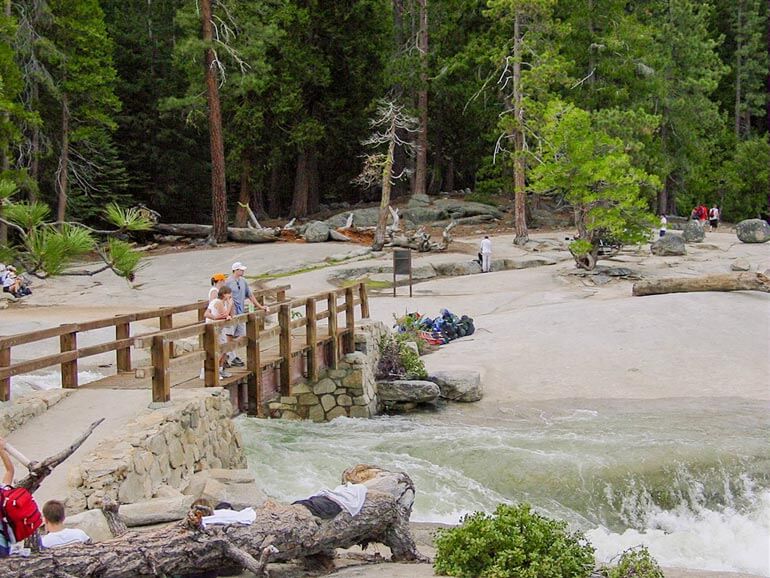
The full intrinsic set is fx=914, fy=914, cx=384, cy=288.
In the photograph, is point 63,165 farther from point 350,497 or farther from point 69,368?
point 350,497

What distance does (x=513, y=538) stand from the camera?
793cm

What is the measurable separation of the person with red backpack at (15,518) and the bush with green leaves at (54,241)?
1.68 meters

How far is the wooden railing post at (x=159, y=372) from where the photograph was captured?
1059 centimetres

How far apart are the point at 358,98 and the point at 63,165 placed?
708 inches

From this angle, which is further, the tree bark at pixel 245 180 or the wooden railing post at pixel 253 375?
the tree bark at pixel 245 180

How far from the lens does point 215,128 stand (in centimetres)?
3900

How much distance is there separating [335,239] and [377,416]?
22.2m

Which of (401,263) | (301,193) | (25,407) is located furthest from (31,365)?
(301,193)

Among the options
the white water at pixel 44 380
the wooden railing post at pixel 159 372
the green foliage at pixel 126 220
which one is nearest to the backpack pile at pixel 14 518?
the green foliage at pixel 126 220

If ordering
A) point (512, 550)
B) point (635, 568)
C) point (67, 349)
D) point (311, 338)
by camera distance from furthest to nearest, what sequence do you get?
point (311, 338) → point (67, 349) → point (512, 550) → point (635, 568)

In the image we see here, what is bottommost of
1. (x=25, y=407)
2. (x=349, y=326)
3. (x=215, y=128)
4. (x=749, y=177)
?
(x=349, y=326)

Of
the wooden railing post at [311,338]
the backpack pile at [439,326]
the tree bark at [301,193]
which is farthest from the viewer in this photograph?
the tree bark at [301,193]

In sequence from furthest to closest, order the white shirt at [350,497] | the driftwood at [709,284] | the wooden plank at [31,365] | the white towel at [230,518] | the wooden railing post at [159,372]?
the driftwood at [709,284], the wooden railing post at [159,372], the wooden plank at [31,365], the white shirt at [350,497], the white towel at [230,518]

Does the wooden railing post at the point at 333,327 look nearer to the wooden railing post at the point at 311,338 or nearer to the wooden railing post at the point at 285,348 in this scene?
the wooden railing post at the point at 311,338
